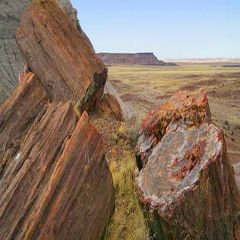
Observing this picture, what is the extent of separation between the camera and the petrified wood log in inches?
220

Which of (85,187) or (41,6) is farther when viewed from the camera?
(41,6)

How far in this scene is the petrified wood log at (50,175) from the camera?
5594mm

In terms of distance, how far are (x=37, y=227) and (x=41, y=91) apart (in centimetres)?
251

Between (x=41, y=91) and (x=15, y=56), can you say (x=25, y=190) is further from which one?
(x=15, y=56)

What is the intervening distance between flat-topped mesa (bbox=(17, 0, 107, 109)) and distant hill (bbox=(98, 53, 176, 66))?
517ft

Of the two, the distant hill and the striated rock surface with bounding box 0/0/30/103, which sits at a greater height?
the striated rock surface with bounding box 0/0/30/103

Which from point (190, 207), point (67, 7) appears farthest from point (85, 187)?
point (67, 7)

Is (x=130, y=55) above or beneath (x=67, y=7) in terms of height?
beneath

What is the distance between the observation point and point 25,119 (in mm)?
6887

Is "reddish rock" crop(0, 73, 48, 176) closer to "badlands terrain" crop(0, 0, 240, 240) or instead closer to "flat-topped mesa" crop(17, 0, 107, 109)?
"badlands terrain" crop(0, 0, 240, 240)

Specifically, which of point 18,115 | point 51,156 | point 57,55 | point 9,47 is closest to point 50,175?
point 51,156

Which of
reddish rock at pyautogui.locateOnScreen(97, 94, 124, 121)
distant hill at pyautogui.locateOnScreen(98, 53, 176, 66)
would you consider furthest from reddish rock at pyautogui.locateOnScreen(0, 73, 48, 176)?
A: distant hill at pyautogui.locateOnScreen(98, 53, 176, 66)

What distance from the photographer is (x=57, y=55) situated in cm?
811

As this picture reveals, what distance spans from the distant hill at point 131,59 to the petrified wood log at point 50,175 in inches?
6280
